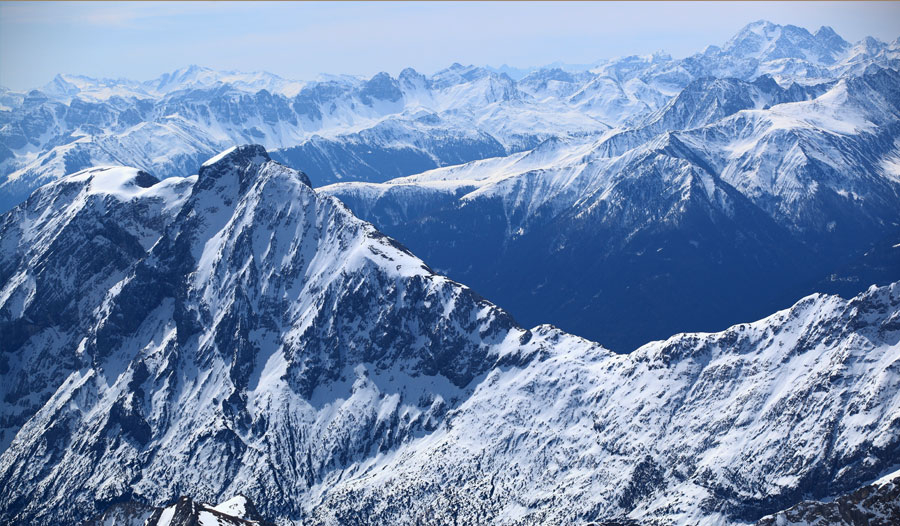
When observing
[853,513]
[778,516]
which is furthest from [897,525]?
[778,516]

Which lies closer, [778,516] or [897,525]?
[897,525]

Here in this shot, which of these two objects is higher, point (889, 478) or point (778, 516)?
point (889, 478)

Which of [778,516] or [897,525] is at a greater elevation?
[897,525]

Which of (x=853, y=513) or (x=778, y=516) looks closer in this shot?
(x=853, y=513)

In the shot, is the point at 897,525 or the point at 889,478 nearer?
the point at 897,525

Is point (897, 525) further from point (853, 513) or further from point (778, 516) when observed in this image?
point (778, 516)
